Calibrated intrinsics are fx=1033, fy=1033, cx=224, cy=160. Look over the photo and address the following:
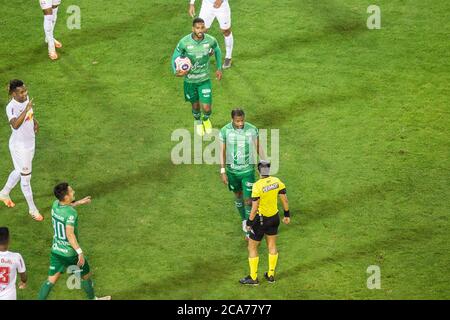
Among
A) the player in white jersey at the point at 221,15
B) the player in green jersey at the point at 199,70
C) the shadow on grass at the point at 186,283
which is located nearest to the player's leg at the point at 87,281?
the shadow on grass at the point at 186,283

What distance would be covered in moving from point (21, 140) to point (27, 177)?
69cm

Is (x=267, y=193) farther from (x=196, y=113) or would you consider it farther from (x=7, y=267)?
(x=196, y=113)

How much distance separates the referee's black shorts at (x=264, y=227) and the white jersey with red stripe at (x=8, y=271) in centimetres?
351

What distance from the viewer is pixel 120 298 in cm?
1562

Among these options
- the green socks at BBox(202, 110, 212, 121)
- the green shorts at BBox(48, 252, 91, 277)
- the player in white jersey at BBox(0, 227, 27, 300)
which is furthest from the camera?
the green socks at BBox(202, 110, 212, 121)

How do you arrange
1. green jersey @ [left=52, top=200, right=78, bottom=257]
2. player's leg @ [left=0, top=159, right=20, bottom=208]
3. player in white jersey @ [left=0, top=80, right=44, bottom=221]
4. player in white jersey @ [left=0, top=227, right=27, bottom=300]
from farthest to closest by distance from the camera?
player's leg @ [left=0, top=159, right=20, bottom=208] → player in white jersey @ [left=0, top=80, right=44, bottom=221] → green jersey @ [left=52, top=200, right=78, bottom=257] → player in white jersey @ [left=0, top=227, right=27, bottom=300]

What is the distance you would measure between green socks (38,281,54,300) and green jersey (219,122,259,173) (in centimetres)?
349

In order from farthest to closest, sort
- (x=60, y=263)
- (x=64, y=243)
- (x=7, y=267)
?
(x=60, y=263)
(x=64, y=243)
(x=7, y=267)

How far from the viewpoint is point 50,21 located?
70.2ft

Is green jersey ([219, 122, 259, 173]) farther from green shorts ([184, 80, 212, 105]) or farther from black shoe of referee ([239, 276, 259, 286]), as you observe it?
green shorts ([184, 80, 212, 105])

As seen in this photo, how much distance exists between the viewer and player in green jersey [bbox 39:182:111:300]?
14656mm

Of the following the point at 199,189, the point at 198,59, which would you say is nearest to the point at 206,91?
the point at 198,59

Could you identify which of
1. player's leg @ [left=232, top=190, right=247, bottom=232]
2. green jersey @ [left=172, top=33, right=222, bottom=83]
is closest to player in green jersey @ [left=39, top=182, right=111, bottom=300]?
player's leg @ [left=232, top=190, right=247, bottom=232]

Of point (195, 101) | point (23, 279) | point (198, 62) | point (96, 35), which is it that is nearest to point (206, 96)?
point (195, 101)
